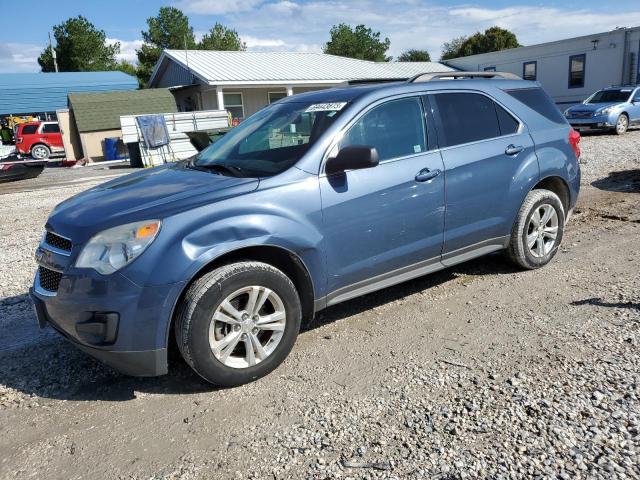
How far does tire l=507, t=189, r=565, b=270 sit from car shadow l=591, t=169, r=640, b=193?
4414mm

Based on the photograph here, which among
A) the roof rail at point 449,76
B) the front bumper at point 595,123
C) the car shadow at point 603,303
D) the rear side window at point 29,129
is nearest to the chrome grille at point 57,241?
the roof rail at point 449,76

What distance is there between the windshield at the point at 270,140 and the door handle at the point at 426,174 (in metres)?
0.76

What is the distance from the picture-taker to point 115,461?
8.85ft

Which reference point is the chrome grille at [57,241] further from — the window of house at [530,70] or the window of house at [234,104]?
the window of house at [530,70]

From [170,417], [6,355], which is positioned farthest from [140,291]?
[6,355]

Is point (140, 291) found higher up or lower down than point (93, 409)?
higher up

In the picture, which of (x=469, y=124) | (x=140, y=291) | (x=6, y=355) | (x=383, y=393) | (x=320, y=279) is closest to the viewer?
(x=140, y=291)

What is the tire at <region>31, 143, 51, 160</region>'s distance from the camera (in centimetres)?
2578

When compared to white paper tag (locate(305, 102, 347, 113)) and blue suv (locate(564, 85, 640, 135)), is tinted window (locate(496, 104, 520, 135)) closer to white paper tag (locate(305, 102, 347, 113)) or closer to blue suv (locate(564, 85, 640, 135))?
white paper tag (locate(305, 102, 347, 113))

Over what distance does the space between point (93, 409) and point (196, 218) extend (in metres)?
1.31

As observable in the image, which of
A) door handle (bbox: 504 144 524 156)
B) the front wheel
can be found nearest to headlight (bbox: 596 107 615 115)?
door handle (bbox: 504 144 524 156)

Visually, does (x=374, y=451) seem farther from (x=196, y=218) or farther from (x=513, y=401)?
(x=196, y=218)

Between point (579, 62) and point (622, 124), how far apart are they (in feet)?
34.1

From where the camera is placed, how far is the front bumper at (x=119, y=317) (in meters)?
2.95
